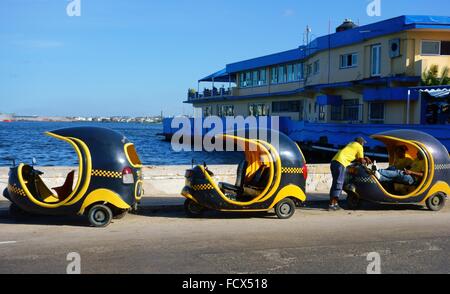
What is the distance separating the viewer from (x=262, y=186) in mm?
10219

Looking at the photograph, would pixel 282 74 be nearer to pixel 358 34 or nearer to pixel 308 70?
pixel 308 70

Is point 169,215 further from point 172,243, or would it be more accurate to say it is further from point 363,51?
point 363,51

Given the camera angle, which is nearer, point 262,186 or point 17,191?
point 17,191

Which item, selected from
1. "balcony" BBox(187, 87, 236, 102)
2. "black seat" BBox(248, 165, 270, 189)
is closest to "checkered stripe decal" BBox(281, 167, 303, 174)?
"black seat" BBox(248, 165, 270, 189)

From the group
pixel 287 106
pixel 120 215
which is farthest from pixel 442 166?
pixel 287 106

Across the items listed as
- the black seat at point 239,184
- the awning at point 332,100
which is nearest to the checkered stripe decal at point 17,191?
the black seat at point 239,184

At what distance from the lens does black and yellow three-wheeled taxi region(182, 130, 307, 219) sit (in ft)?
31.8

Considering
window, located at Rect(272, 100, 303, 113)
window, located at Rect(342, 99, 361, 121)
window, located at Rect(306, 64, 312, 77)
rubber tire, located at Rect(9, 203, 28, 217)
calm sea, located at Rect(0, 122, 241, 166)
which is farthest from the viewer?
window, located at Rect(272, 100, 303, 113)

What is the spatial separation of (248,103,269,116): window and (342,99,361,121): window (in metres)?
12.5

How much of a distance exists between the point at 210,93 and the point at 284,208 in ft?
158

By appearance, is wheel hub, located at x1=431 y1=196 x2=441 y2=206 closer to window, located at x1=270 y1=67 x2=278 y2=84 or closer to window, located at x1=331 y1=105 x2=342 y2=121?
window, located at x1=331 y1=105 x2=342 y2=121

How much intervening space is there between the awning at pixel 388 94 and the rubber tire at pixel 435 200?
57.8 ft
